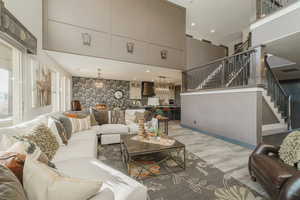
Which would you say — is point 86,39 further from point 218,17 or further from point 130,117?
point 218,17

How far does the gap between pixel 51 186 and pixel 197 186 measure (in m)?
1.78

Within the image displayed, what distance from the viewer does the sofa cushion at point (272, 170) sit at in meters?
1.29

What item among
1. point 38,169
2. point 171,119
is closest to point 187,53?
point 171,119

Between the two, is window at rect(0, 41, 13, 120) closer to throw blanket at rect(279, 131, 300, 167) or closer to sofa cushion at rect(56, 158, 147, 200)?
sofa cushion at rect(56, 158, 147, 200)

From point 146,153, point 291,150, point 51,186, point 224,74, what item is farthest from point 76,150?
point 224,74

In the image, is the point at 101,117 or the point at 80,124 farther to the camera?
the point at 101,117

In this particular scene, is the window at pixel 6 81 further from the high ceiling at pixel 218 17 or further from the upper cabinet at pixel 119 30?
the high ceiling at pixel 218 17

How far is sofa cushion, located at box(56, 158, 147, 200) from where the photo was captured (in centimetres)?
106

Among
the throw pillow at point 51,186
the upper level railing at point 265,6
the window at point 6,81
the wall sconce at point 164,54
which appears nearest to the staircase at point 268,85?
the upper level railing at point 265,6

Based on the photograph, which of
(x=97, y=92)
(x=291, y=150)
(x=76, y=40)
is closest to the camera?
(x=291, y=150)

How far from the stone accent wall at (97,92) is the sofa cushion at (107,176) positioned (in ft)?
19.4

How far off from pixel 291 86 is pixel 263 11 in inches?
177

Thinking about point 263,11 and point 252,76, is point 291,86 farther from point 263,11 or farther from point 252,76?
point 252,76

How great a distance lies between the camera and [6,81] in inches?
79.6
